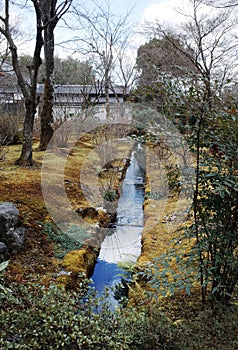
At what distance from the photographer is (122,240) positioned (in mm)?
4055

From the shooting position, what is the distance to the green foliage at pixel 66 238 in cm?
321

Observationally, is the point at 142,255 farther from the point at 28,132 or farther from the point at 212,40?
the point at 212,40

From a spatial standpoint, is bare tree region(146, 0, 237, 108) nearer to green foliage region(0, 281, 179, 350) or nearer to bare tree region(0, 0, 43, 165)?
bare tree region(0, 0, 43, 165)

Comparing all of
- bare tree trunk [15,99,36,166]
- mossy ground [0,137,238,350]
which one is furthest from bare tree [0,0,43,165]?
mossy ground [0,137,238,350]

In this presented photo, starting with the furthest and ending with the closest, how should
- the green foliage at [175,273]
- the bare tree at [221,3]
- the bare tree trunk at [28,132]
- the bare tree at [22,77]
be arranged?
the bare tree at [221,3]
the bare tree trunk at [28,132]
the bare tree at [22,77]
the green foliage at [175,273]

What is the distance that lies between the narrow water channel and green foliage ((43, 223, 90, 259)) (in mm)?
328

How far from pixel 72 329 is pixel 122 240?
8.02ft

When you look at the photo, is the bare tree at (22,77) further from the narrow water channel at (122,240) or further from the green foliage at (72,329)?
the green foliage at (72,329)

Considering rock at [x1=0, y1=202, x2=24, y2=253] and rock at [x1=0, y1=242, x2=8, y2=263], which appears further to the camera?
rock at [x1=0, y1=202, x2=24, y2=253]

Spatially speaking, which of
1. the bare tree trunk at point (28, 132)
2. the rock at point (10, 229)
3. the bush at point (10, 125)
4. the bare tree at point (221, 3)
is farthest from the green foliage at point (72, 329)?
the bush at point (10, 125)

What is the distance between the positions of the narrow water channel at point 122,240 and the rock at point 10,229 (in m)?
0.83

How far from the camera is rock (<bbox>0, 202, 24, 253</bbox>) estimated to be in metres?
2.70

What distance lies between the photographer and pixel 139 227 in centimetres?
447

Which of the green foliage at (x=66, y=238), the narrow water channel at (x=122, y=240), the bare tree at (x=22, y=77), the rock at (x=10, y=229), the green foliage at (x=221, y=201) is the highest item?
the bare tree at (x=22, y=77)
